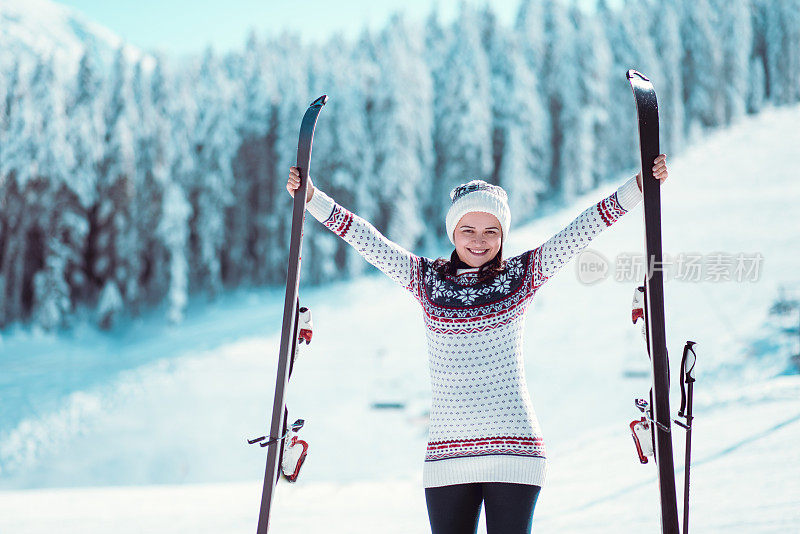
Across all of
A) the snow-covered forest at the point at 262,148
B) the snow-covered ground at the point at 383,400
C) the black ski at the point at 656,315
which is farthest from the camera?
the snow-covered forest at the point at 262,148

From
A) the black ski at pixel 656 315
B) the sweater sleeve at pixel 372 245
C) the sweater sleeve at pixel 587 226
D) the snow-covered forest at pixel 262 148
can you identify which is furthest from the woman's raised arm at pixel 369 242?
the snow-covered forest at pixel 262 148

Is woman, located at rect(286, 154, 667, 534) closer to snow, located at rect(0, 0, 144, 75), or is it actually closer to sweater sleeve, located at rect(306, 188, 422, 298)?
sweater sleeve, located at rect(306, 188, 422, 298)

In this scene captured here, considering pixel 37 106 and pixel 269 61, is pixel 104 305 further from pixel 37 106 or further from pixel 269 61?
pixel 269 61

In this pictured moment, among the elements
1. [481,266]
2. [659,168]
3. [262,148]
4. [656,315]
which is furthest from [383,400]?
[262,148]

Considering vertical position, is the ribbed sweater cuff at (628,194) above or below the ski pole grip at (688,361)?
above

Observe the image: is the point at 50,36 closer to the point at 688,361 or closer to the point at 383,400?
the point at 383,400

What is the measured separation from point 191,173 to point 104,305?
5348 mm

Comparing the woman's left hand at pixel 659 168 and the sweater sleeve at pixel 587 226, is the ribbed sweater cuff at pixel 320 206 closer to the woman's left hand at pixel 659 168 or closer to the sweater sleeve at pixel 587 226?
the sweater sleeve at pixel 587 226

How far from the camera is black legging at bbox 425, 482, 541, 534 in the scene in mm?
1991

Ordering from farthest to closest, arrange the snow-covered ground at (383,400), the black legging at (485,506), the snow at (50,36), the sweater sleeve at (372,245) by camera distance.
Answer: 1. the snow at (50,36)
2. the snow-covered ground at (383,400)
3. the sweater sleeve at (372,245)
4. the black legging at (485,506)

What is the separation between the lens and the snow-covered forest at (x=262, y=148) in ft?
66.3

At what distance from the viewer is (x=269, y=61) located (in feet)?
79.5

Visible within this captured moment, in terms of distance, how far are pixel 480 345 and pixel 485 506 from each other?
531 mm

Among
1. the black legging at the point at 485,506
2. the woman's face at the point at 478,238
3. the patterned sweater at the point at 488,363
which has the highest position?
the woman's face at the point at 478,238
